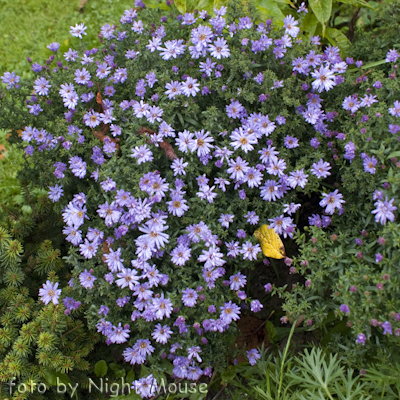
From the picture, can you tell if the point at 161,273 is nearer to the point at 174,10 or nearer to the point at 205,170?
the point at 205,170

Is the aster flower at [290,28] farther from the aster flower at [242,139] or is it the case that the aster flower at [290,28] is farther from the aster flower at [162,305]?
the aster flower at [162,305]

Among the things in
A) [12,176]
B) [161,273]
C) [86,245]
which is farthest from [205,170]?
[12,176]

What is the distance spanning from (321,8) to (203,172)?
59.4 inches

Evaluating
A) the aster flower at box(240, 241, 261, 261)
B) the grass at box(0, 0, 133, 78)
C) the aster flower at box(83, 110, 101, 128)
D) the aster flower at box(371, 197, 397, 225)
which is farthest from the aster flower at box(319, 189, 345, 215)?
the grass at box(0, 0, 133, 78)

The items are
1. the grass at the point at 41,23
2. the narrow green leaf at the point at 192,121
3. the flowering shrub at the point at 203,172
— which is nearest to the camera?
the flowering shrub at the point at 203,172

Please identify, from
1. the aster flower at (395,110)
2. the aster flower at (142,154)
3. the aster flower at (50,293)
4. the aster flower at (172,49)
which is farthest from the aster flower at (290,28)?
the aster flower at (50,293)

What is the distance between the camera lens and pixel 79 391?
2.65 meters

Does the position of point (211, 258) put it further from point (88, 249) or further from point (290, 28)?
point (290, 28)

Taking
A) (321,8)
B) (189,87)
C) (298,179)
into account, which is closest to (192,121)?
(189,87)

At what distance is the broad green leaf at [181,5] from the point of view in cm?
293

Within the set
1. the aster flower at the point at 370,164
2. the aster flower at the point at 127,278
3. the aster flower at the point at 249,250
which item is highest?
the aster flower at the point at 370,164

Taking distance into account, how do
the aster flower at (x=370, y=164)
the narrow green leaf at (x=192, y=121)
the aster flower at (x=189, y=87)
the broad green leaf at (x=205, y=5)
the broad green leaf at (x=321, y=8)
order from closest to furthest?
the aster flower at (x=370, y=164)
the aster flower at (x=189, y=87)
the narrow green leaf at (x=192, y=121)
the broad green leaf at (x=321, y=8)
the broad green leaf at (x=205, y=5)

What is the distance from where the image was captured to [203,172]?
2.53 m

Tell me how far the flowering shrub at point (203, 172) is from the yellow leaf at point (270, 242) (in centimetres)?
5
